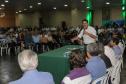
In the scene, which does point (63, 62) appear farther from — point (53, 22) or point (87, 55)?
point (53, 22)

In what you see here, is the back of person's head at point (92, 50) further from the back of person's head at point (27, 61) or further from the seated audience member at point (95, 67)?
the back of person's head at point (27, 61)

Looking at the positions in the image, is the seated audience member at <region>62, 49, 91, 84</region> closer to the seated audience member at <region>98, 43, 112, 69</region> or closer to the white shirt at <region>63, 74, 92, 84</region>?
the white shirt at <region>63, 74, 92, 84</region>

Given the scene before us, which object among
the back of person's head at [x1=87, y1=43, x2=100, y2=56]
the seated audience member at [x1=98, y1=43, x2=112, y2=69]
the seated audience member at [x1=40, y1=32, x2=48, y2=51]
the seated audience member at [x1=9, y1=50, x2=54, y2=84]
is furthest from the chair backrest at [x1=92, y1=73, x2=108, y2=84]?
the seated audience member at [x1=40, y1=32, x2=48, y2=51]

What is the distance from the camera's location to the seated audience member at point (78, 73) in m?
3.14

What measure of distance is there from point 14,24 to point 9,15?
1616mm

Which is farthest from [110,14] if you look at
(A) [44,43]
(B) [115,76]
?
(B) [115,76]

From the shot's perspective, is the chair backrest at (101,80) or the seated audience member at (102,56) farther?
the seated audience member at (102,56)

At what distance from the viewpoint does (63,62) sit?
452 centimetres

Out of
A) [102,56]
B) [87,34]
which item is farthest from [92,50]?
[87,34]

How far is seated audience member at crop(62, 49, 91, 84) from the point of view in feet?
10.3

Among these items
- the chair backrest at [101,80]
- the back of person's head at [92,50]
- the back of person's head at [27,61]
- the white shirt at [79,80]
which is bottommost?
the chair backrest at [101,80]

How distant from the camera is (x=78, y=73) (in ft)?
10.4

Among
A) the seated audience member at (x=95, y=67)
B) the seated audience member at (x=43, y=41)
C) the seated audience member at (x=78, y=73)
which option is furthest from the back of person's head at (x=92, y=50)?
the seated audience member at (x=43, y=41)

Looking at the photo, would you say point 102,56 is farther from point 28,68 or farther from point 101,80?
point 28,68
